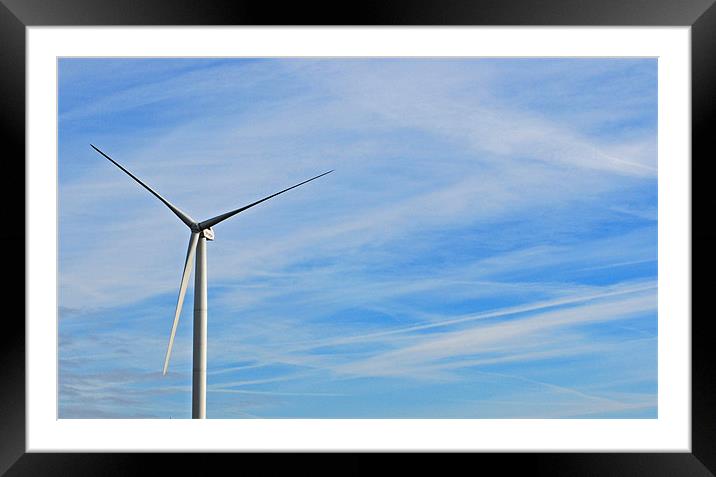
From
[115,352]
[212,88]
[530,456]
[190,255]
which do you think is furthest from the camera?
[212,88]

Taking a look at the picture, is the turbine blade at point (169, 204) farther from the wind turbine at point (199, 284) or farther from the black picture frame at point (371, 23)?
the black picture frame at point (371, 23)

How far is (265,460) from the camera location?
2490 millimetres

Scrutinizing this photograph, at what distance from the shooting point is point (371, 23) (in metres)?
2.45

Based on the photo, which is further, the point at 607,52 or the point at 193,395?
the point at 193,395

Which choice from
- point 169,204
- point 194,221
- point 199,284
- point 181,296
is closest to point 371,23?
point 181,296

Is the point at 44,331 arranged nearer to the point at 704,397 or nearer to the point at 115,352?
the point at 704,397

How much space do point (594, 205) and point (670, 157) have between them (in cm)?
1373

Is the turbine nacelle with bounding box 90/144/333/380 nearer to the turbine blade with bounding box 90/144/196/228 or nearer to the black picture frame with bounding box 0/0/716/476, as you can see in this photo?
the turbine blade with bounding box 90/144/196/228

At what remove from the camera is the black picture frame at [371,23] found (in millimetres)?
2443

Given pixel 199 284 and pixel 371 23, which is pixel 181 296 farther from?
pixel 371 23

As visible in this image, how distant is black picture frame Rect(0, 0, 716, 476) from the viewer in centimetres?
244

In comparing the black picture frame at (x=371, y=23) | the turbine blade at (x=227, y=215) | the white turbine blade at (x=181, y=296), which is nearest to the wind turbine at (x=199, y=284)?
the turbine blade at (x=227, y=215)

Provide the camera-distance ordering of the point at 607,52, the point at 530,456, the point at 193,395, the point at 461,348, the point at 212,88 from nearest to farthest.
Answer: the point at 530,456
the point at 607,52
the point at 193,395
the point at 212,88
the point at 461,348

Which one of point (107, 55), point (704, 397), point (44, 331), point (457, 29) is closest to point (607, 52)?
point (457, 29)
